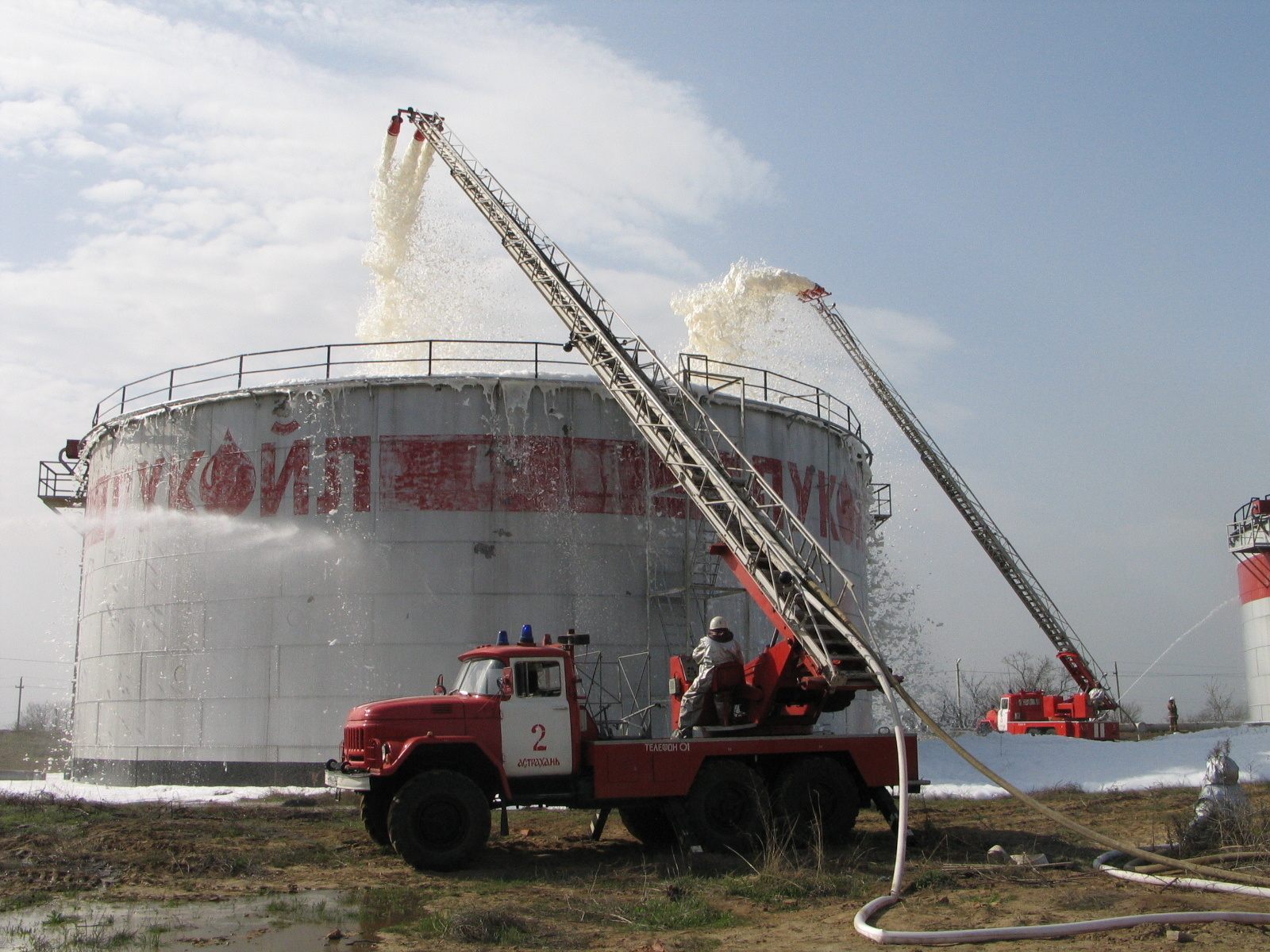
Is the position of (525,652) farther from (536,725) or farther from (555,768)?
(555,768)

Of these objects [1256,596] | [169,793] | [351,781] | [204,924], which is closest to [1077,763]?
[351,781]

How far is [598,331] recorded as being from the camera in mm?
23844

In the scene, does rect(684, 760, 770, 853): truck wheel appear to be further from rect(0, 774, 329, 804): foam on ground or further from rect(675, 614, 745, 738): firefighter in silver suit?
rect(0, 774, 329, 804): foam on ground

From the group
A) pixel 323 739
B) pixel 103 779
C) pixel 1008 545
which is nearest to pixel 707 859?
pixel 323 739

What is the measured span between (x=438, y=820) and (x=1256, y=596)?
4313 cm

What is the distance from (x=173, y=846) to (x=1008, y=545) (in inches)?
1340

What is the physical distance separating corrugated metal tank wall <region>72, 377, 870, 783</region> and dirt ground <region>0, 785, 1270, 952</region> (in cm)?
449

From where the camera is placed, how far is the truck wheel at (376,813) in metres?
14.5

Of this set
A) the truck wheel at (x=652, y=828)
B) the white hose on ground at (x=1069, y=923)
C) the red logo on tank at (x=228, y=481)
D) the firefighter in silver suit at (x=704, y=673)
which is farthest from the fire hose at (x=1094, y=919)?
the red logo on tank at (x=228, y=481)

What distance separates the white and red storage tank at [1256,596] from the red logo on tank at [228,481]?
39.0 m

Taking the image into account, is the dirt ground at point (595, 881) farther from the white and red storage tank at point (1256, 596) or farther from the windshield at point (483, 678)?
the white and red storage tank at point (1256, 596)

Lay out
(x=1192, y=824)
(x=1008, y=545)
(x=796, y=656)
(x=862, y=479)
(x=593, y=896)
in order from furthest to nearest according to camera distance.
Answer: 1. (x=1008, y=545)
2. (x=862, y=479)
3. (x=796, y=656)
4. (x=1192, y=824)
5. (x=593, y=896)

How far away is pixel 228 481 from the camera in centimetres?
2361

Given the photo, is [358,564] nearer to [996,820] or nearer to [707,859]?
[707,859]
